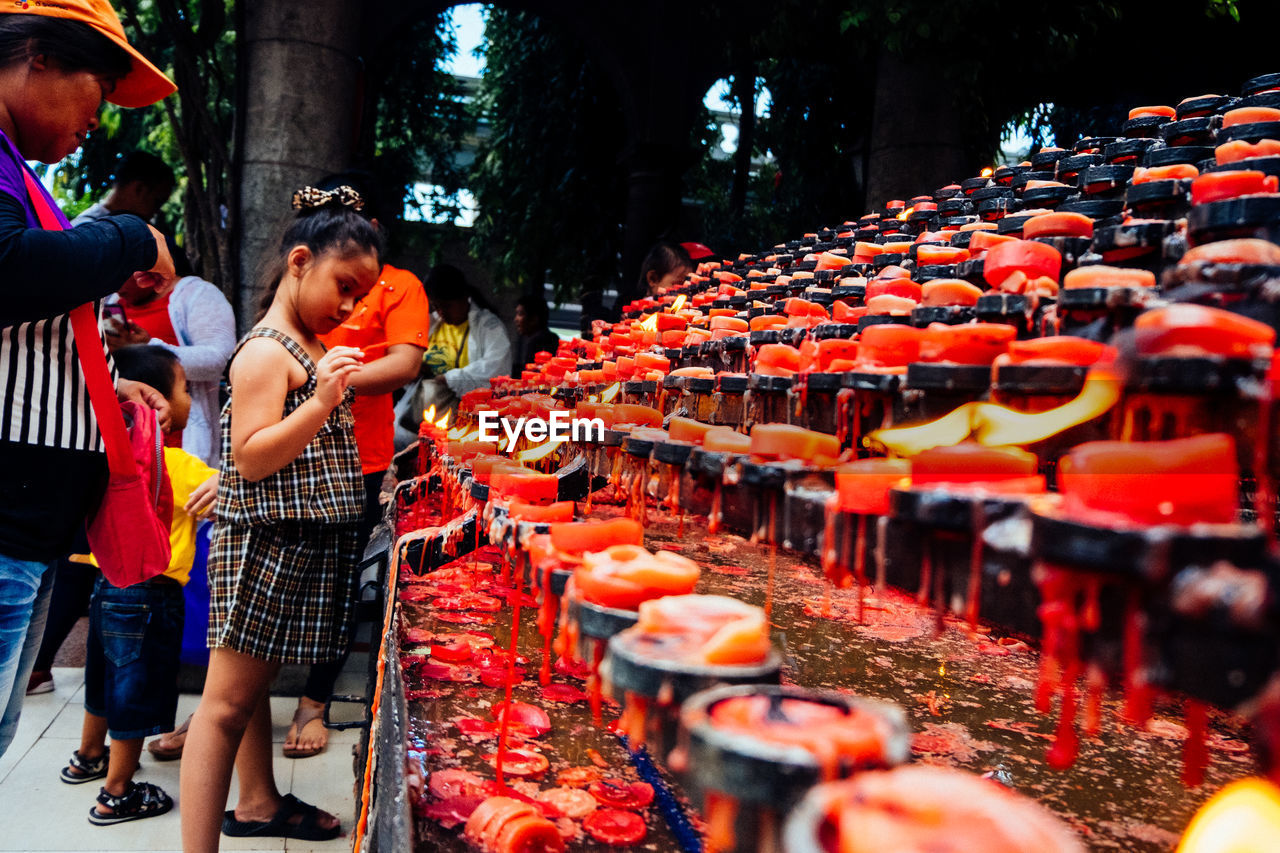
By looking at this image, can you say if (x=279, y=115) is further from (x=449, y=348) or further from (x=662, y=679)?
(x=662, y=679)

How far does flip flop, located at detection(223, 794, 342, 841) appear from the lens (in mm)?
3477

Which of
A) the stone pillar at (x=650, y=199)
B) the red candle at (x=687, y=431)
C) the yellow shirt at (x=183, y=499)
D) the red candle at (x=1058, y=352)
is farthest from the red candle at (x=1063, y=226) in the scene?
the stone pillar at (x=650, y=199)

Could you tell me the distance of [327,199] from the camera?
3.14m

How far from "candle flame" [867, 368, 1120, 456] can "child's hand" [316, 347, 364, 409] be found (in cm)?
177

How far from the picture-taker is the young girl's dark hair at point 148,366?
3.86 m

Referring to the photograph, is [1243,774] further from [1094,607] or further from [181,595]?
[181,595]

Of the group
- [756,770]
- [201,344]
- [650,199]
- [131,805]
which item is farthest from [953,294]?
[650,199]

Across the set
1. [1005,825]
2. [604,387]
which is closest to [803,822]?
[1005,825]

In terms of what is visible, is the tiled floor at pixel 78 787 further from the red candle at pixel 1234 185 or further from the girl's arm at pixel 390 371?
the red candle at pixel 1234 185

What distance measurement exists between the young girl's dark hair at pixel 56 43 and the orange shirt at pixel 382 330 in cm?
198

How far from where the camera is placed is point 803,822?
73cm

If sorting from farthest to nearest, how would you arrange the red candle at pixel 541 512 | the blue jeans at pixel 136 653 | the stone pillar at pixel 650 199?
the stone pillar at pixel 650 199, the blue jeans at pixel 136 653, the red candle at pixel 541 512

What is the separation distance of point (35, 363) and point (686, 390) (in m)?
1.65

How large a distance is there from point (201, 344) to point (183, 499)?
0.87 m
